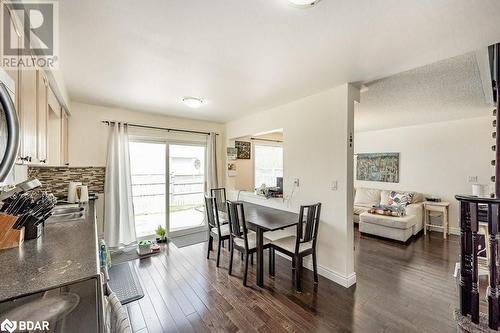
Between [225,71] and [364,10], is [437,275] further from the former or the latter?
[225,71]

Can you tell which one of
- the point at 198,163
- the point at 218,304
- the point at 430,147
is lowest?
the point at 218,304

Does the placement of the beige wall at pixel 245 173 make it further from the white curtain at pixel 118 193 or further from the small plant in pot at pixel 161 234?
the white curtain at pixel 118 193

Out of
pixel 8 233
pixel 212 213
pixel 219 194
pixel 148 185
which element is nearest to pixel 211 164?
pixel 219 194

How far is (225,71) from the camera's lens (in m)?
2.21

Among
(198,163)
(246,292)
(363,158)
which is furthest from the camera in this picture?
(363,158)

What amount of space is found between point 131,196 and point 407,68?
4210 millimetres

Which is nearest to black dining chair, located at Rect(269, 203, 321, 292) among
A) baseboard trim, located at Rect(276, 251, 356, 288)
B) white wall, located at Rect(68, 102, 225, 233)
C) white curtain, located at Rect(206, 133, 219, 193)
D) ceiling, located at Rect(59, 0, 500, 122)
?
baseboard trim, located at Rect(276, 251, 356, 288)

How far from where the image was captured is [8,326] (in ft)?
2.20

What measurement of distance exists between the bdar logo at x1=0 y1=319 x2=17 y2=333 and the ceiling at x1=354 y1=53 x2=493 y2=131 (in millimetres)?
3336

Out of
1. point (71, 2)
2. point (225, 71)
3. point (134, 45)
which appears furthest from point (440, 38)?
point (71, 2)

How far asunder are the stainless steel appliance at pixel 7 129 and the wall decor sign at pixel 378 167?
A: 6.42 meters

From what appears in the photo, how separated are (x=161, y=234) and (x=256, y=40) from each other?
11.7ft

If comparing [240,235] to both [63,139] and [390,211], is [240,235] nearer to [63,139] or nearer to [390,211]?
[63,139]


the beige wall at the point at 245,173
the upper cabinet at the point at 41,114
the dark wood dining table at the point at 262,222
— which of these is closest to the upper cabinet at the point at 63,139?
the upper cabinet at the point at 41,114
